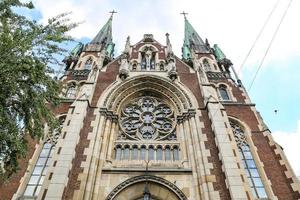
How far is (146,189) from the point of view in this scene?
11.7 meters

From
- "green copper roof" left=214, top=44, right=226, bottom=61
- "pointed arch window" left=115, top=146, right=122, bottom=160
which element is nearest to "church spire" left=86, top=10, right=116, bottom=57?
"green copper roof" left=214, top=44, right=226, bottom=61

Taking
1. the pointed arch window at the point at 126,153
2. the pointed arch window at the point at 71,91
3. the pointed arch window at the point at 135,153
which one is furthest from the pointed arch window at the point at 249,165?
the pointed arch window at the point at 71,91

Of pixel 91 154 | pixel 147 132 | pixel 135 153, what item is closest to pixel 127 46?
pixel 147 132

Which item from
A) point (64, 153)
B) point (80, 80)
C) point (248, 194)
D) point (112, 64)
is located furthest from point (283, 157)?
point (80, 80)

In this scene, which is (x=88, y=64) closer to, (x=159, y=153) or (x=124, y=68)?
(x=124, y=68)

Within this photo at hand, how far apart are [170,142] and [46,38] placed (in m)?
8.40

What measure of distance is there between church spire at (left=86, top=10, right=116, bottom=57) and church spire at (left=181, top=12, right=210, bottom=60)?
717 centimetres

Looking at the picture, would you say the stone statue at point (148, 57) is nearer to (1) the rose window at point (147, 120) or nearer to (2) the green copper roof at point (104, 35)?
(1) the rose window at point (147, 120)

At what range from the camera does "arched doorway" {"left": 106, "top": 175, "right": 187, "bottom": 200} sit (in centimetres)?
1178

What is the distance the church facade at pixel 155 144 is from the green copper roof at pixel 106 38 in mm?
5516

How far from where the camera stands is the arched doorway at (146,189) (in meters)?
11.8

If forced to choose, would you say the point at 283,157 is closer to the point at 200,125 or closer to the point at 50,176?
the point at 200,125

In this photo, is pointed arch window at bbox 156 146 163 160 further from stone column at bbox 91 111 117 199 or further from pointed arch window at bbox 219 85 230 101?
pointed arch window at bbox 219 85 230 101

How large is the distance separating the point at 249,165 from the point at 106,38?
61.6 feet
